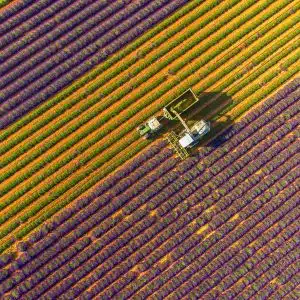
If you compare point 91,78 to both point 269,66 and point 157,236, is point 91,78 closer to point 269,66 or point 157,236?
point 157,236

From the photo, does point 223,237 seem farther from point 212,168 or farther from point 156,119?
point 156,119

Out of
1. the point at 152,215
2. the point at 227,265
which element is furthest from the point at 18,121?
the point at 227,265

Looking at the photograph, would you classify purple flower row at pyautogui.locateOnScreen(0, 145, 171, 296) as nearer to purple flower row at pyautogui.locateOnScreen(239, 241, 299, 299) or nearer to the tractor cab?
the tractor cab

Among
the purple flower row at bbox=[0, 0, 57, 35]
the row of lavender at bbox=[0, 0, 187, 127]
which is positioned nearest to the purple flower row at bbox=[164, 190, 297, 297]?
the row of lavender at bbox=[0, 0, 187, 127]

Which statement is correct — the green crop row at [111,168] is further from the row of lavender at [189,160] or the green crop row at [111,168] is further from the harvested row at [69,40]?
the harvested row at [69,40]

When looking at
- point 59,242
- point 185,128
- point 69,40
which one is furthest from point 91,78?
point 59,242
